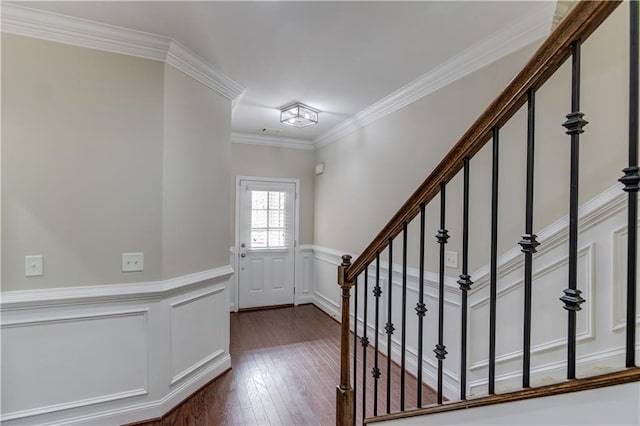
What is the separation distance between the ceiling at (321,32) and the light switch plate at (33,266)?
150 cm

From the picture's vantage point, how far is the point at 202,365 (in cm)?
255

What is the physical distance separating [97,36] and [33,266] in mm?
1518

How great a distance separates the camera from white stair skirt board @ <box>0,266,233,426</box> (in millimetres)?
1902

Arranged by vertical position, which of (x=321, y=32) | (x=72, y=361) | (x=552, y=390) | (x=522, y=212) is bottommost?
(x=72, y=361)

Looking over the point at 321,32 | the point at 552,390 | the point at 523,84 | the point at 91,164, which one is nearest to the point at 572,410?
the point at 552,390

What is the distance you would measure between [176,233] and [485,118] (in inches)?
84.4

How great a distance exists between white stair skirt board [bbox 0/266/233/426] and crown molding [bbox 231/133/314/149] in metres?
2.63

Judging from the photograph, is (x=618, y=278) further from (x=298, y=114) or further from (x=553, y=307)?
(x=298, y=114)

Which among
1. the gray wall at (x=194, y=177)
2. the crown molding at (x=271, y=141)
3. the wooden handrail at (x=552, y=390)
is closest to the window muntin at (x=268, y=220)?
the crown molding at (x=271, y=141)

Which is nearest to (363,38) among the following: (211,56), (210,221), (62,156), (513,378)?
(211,56)

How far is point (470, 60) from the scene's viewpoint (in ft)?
7.49

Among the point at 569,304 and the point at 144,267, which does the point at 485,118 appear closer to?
the point at 569,304

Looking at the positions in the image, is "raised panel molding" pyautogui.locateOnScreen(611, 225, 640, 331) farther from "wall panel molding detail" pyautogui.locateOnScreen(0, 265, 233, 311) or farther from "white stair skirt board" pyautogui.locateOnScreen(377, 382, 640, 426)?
"wall panel molding detail" pyautogui.locateOnScreen(0, 265, 233, 311)

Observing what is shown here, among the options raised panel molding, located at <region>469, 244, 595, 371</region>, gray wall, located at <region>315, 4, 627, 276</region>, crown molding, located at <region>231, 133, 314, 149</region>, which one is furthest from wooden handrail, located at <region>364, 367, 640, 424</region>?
crown molding, located at <region>231, 133, 314, 149</region>
